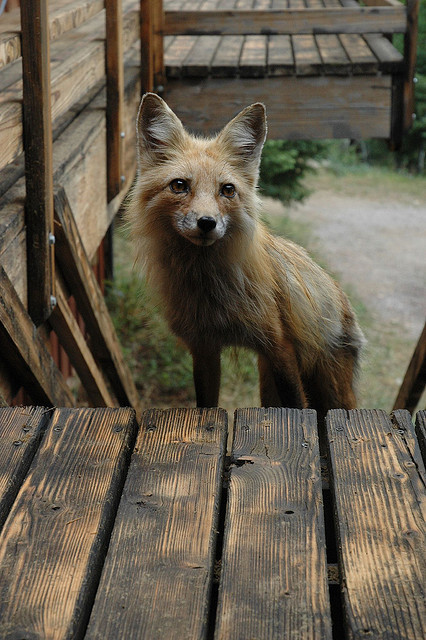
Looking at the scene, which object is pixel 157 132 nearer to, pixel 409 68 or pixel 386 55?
pixel 409 68

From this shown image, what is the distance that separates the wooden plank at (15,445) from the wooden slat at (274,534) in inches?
23.3

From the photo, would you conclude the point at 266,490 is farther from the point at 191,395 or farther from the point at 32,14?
the point at 191,395

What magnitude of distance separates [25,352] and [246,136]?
1467 millimetres

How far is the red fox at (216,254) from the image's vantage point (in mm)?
3180

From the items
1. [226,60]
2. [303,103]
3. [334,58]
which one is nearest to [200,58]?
[226,60]

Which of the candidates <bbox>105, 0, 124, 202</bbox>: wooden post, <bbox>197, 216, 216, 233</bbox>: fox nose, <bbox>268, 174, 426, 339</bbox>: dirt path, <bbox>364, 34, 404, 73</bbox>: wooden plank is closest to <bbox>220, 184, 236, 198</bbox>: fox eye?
<bbox>197, 216, 216, 233</bbox>: fox nose

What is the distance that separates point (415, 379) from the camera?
17.2 feet

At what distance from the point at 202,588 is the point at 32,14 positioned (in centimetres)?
224

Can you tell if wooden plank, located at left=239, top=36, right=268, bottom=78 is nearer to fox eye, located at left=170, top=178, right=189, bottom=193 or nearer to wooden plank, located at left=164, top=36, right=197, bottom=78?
wooden plank, located at left=164, top=36, right=197, bottom=78

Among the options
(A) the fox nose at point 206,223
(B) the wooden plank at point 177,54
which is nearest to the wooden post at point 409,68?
(B) the wooden plank at point 177,54

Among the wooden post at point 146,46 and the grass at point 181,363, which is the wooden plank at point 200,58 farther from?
the grass at point 181,363

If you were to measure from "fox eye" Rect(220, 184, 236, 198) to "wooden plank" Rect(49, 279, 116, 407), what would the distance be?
110 cm

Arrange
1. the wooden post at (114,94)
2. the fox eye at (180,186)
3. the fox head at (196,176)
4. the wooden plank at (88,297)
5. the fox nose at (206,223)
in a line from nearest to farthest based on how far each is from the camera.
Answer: the fox nose at (206,223) < the fox head at (196,176) < the fox eye at (180,186) < the wooden plank at (88,297) < the wooden post at (114,94)

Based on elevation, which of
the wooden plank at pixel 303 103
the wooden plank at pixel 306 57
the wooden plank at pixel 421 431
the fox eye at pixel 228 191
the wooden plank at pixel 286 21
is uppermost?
the fox eye at pixel 228 191
